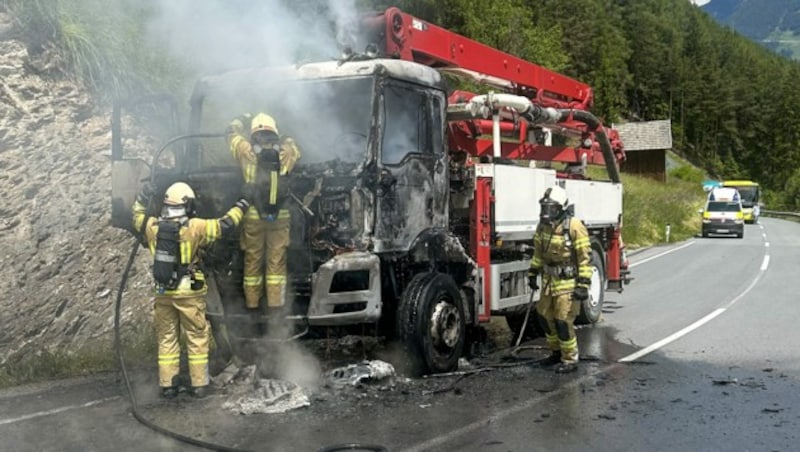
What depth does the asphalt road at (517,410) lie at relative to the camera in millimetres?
5141

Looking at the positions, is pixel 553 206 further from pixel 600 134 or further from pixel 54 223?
pixel 54 223

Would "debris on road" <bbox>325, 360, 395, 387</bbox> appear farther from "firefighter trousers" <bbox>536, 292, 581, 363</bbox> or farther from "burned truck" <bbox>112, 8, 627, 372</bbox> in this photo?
"firefighter trousers" <bbox>536, 292, 581, 363</bbox>

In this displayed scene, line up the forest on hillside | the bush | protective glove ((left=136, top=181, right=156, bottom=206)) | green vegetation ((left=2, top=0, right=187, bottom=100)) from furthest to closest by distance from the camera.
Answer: the forest on hillside → the bush → green vegetation ((left=2, top=0, right=187, bottom=100)) → protective glove ((left=136, top=181, right=156, bottom=206))

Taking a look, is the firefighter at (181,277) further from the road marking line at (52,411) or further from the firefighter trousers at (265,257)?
the road marking line at (52,411)

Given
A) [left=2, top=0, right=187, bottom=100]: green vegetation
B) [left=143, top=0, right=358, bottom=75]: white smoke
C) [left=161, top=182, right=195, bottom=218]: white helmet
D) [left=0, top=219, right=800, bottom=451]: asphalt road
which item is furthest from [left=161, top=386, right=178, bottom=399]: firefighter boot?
[left=2, top=0, right=187, bottom=100]: green vegetation

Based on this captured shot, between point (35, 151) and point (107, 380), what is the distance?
338 centimetres

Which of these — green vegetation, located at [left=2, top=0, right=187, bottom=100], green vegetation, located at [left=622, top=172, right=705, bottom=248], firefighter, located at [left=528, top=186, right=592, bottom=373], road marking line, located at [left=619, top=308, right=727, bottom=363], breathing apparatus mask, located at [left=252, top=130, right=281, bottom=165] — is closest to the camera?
breathing apparatus mask, located at [left=252, top=130, right=281, bottom=165]

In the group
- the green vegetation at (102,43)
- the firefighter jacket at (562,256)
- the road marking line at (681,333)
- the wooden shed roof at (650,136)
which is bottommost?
the road marking line at (681,333)

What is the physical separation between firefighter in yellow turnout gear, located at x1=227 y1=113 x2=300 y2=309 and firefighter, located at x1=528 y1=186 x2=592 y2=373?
→ 2.80 m

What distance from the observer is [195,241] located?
20.0 feet

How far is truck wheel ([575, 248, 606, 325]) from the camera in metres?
10.2

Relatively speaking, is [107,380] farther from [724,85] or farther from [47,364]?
[724,85]

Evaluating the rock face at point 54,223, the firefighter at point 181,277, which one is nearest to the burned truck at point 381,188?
the firefighter at point 181,277

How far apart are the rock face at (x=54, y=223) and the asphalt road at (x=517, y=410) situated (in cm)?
131
